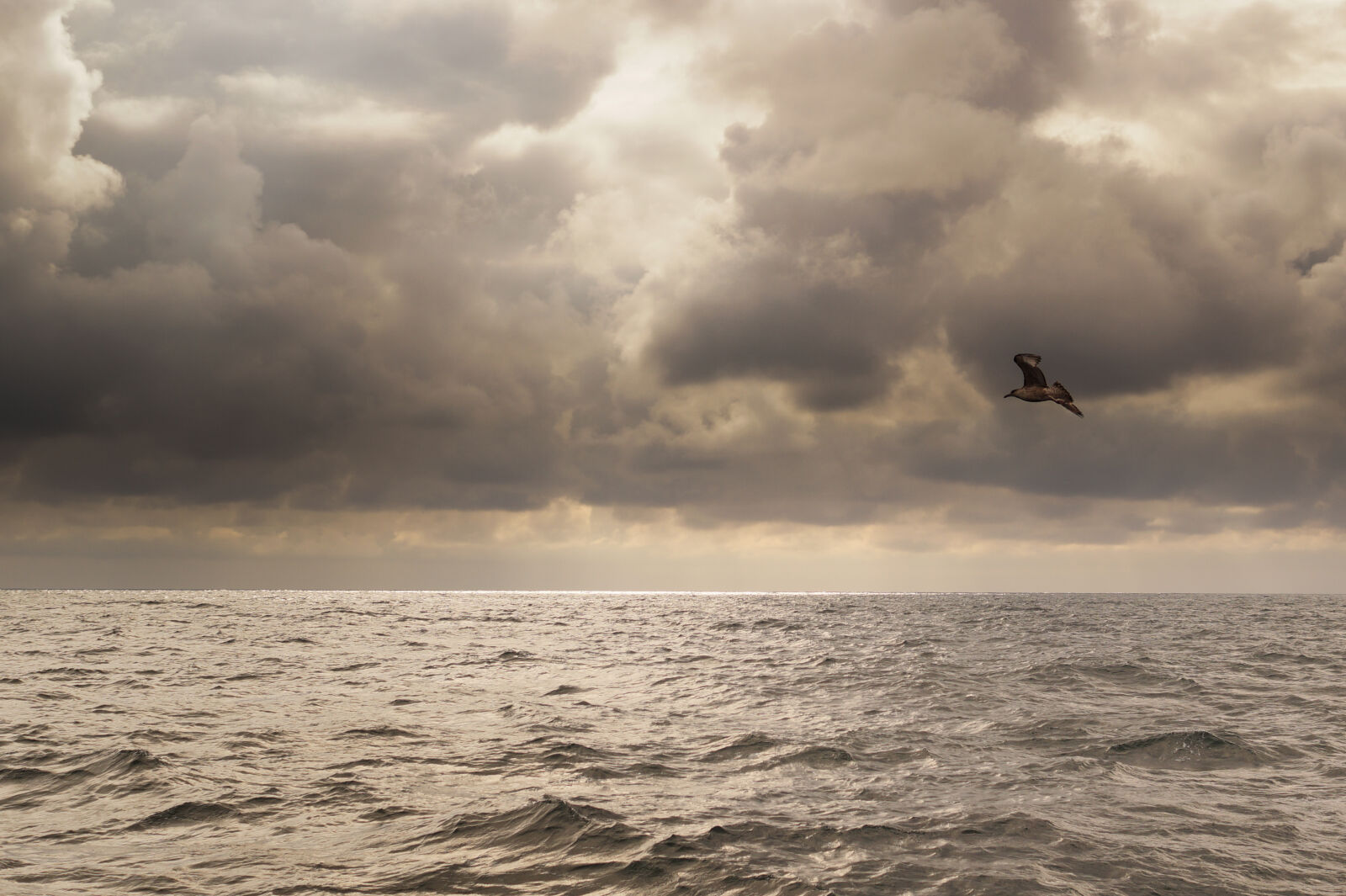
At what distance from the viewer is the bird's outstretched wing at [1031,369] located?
70.0ft

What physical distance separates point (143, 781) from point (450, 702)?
952 cm

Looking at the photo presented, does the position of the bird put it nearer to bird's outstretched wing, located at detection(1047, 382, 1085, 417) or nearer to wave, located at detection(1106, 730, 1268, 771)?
bird's outstretched wing, located at detection(1047, 382, 1085, 417)

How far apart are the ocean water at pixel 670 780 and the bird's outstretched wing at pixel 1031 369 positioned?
8065 mm

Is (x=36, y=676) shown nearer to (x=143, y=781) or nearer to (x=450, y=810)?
(x=143, y=781)

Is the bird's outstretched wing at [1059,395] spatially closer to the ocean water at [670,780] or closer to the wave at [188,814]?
the ocean water at [670,780]

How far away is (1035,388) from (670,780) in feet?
45.5

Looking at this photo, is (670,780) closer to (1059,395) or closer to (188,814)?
(188,814)

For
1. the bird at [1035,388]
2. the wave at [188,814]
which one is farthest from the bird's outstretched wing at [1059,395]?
the wave at [188,814]

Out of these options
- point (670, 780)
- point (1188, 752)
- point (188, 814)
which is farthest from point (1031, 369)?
point (188, 814)

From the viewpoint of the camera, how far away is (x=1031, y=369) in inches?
854

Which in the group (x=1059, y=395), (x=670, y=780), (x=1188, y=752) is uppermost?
(x=1059, y=395)

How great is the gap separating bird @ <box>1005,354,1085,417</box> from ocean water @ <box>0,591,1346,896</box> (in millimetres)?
7669

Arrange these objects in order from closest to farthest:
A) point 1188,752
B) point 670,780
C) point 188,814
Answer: point 188,814 → point 670,780 → point 1188,752

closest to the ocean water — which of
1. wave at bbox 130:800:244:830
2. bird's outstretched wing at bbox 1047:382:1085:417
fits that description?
wave at bbox 130:800:244:830
